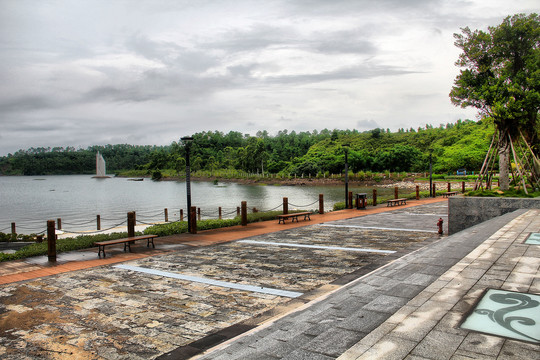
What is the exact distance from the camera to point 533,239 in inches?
320

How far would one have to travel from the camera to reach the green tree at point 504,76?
14.8m

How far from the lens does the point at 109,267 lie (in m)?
9.38

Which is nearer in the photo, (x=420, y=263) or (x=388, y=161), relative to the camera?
(x=420, y=263)

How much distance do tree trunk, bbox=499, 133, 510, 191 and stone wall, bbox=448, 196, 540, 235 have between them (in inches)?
94.2

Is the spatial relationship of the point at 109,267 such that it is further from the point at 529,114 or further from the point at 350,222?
the point at 529,114

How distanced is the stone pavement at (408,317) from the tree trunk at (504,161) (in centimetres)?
916

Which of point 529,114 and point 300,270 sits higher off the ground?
point 529,114

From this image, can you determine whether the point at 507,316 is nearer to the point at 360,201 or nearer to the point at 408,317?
the point at 408,317

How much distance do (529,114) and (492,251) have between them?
34.7ft

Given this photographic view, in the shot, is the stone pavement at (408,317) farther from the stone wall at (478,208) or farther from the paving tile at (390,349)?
the stone wall at (478,208)

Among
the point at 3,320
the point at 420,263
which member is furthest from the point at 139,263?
the point at 420,263

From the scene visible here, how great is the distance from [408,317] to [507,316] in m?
1.07

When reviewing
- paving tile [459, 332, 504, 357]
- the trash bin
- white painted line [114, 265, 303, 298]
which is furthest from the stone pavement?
the trash bin

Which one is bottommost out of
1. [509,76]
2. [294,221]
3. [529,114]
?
[294,221]
